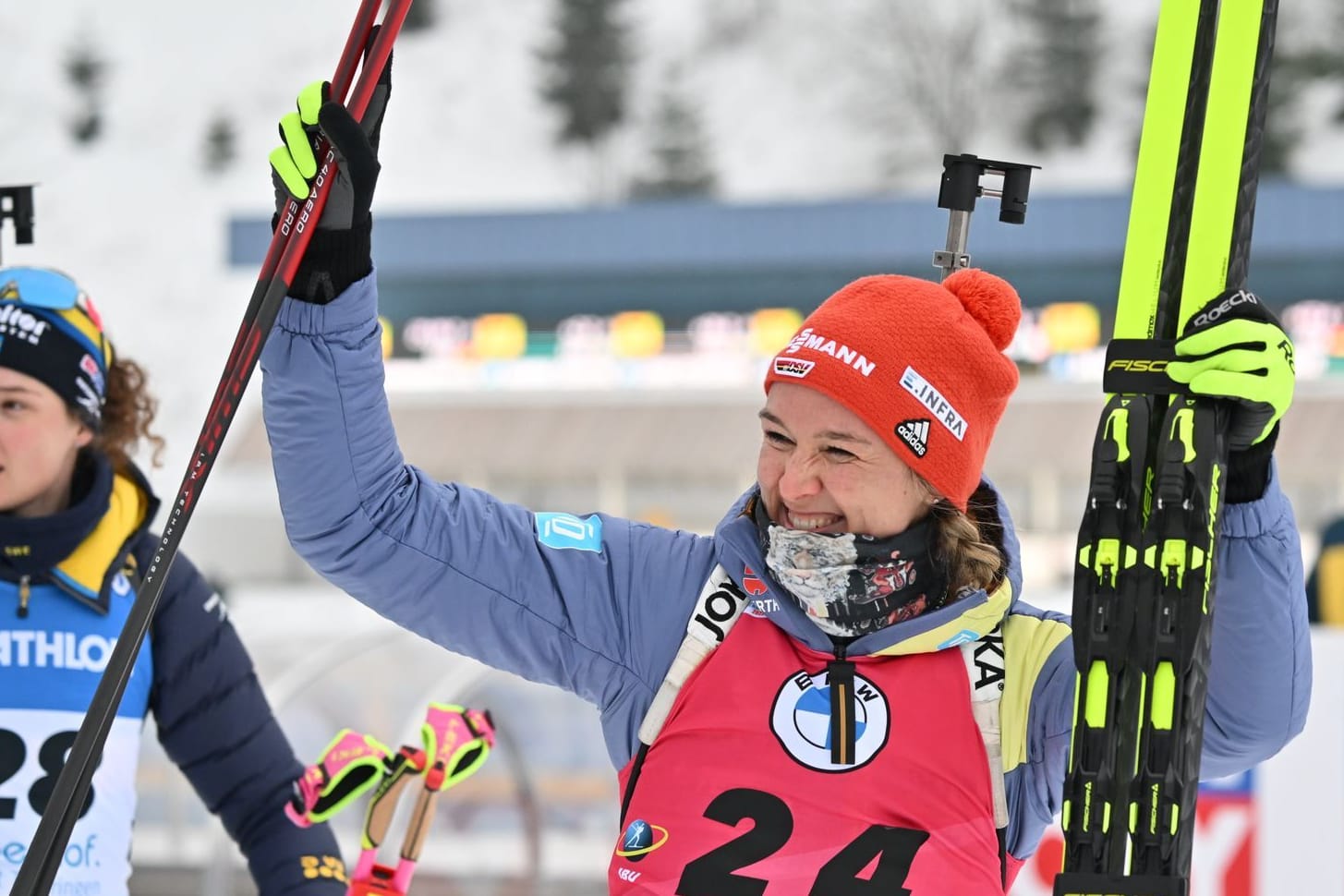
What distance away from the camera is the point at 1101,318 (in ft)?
72.8

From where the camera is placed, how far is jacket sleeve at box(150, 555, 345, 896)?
2561mm

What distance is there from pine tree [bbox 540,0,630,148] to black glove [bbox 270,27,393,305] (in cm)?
4639

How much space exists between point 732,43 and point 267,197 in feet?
71.5

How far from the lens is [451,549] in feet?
6.66

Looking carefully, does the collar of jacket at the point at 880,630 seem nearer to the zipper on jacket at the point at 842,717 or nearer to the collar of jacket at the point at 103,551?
the zipper on jacket at the point at 842,717

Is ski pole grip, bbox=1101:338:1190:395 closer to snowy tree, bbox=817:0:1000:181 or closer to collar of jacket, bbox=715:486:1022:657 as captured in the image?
collar of jacket, bbox=715:486:1022:657

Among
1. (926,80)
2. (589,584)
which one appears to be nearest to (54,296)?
(589,584)

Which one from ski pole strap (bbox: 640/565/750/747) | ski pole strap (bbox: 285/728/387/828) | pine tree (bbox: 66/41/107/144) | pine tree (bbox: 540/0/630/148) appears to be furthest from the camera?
pine tree (bbox: 66/41/107/144)

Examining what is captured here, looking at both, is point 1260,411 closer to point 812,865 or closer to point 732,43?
point 812,865

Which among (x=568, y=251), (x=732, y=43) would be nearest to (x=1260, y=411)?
(x=568, y=251)

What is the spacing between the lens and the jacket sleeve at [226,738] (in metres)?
2.56

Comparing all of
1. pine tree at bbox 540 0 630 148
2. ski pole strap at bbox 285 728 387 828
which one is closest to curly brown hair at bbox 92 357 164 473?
ski pole strap at bbox 285 728 387 828

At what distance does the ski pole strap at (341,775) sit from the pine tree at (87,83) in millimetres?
50081

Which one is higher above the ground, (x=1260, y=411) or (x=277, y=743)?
(x=1260, y=411)
